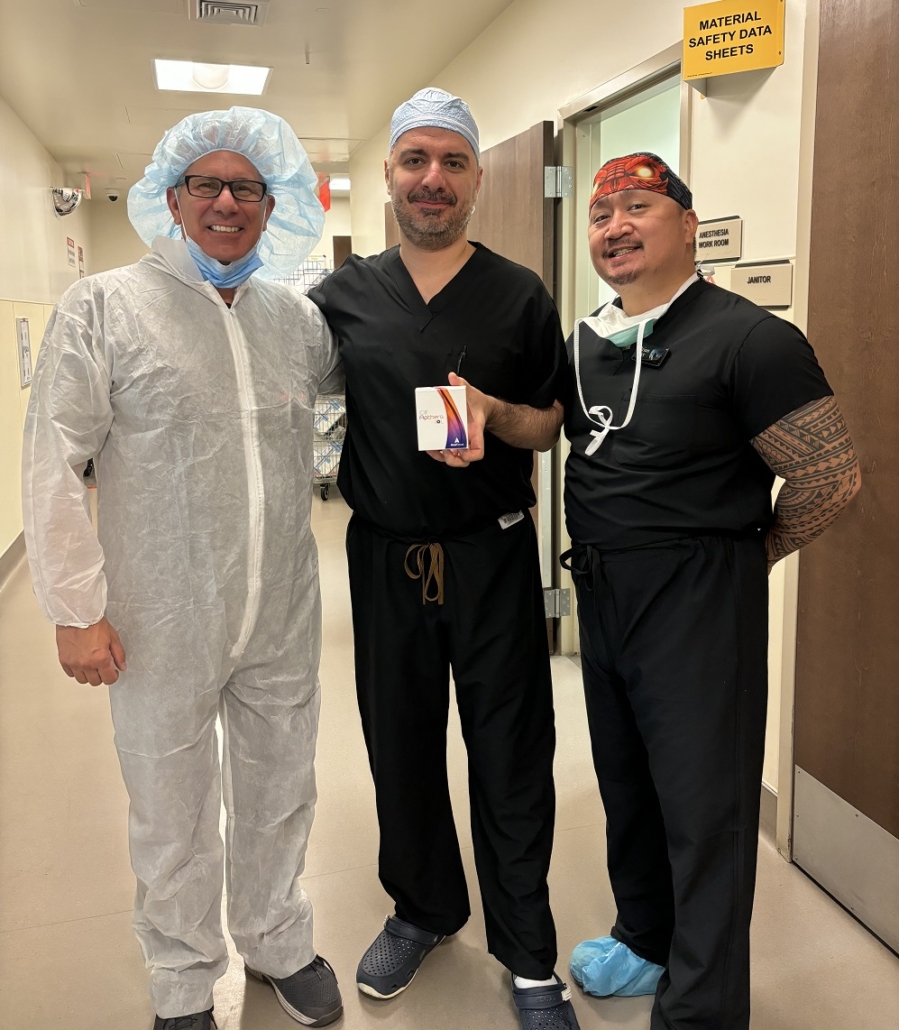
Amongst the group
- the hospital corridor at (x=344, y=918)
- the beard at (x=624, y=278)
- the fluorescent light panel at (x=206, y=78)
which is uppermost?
the fluorescent light panel at (x=206, y=78)

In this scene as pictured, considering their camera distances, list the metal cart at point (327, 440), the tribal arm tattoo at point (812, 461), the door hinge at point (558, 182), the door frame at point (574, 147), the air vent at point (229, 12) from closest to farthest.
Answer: the tribal arm tattoo at point (812, 461) → the door frame at point (574, 147) → the door hinge at point (558, 182) → the air vent at point (229, 12) → the metal cart at point (327, 440)

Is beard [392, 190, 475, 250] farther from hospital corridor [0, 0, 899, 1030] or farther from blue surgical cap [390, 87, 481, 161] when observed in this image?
blue surgical cap [390, 87, 481, 161]

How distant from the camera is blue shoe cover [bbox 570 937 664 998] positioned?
176 cm

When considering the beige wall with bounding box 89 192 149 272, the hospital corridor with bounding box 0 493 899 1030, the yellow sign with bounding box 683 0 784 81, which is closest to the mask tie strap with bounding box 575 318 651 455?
the yellow sign with bounding box 683 0 784 81

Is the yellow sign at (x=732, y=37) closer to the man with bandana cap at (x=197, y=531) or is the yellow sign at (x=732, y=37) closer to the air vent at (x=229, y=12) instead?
the man with bandana cap at (x=197, y=531)

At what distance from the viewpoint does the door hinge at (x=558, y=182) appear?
3.18m

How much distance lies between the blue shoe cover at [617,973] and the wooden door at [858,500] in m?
0.55

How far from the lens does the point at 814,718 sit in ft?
6.64

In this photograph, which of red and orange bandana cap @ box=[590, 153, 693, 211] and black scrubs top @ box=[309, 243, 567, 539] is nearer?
red and orange bandana cap @ box=[590, 153, 693, 211]

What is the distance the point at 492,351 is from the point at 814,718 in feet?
3.74

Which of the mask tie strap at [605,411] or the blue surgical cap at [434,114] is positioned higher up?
the blue surgical cap at [434,114]

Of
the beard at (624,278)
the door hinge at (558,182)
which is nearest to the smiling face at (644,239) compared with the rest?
the beard at (624,278)

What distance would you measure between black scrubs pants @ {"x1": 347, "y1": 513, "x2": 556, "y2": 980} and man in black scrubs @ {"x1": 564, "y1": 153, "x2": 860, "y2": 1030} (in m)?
0.21

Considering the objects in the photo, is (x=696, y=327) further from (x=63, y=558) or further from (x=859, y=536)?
(x=63, y=558)
